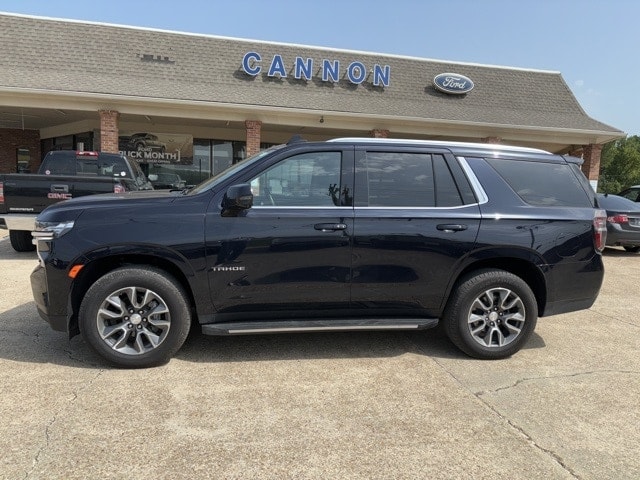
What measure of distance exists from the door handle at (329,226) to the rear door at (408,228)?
0.11 m

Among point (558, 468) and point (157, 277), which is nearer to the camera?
point (558, 468)

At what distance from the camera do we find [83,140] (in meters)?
16.2

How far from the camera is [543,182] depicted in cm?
421

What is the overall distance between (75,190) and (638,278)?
986 cm

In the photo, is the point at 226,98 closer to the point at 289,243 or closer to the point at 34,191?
the point at 34,191

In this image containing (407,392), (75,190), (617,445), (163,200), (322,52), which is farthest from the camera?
(322,52)

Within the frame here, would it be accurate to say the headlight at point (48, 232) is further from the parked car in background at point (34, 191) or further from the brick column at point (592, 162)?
the brick column at point (592, 162)

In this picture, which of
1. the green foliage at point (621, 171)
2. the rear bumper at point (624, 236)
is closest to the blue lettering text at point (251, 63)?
the rear bumper at point (624, 236)

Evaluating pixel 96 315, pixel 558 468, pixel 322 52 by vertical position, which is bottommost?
pixel 558 468

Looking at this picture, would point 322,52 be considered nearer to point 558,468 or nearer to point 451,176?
point 451,176

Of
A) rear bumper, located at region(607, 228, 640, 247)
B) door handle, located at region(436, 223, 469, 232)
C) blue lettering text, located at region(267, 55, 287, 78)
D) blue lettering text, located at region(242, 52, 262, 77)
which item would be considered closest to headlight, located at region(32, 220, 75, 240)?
door handle, located at region(436, 223, 469, 232)

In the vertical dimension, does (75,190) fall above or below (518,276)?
above

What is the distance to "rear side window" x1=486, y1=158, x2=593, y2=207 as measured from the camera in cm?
414

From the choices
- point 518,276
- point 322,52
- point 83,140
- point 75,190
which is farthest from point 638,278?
point 83,140
